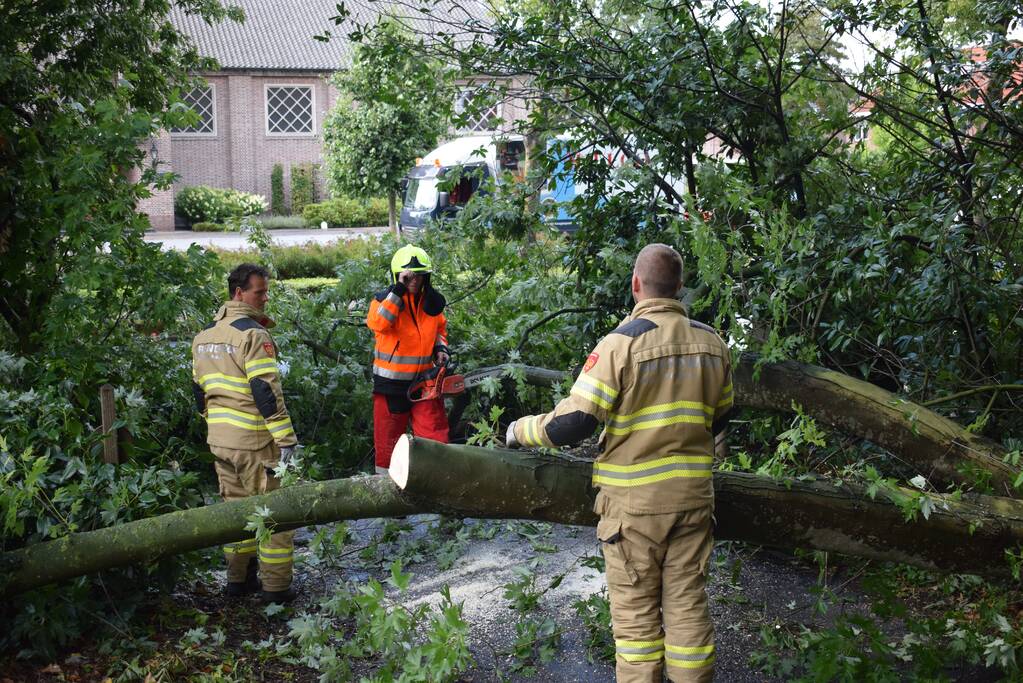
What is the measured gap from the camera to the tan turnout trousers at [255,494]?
456 centimetres

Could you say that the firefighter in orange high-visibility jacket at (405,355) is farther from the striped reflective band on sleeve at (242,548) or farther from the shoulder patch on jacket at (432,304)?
the striped reflective band on sleeve at (242,548)

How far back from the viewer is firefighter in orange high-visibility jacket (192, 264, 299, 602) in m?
4.52

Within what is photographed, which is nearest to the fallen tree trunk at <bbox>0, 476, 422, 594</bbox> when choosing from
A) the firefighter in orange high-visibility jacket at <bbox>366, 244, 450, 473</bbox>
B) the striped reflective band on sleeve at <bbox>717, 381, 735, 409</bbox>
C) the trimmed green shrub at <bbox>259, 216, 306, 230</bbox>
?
the striped reflective band on sleeve at <bbox>717, 381, 735, 409</bbox>

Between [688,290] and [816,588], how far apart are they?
5.84 ft

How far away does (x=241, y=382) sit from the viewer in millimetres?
4566

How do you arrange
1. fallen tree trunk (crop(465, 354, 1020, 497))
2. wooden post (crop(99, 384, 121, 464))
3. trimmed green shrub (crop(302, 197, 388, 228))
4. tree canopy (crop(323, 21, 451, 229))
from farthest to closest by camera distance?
→ 1. trimmed green shrub (crop(302, 197, 388, 228))
2. tree canopy (crop(323, 21, 451, 229))
3. wooden post (crop(99, 384, 121, 464))
4. fallen tree trunk (crop(465, 354, 1020, 497))

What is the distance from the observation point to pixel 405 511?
353 cm

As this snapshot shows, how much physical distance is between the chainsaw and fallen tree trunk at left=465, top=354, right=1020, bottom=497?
1.89m

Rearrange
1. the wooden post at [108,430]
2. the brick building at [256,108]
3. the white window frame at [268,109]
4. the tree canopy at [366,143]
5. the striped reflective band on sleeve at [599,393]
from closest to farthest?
the striped reflective band on sleeve at [599,393] < the wooden post at [108,430] < the tree canopy at [366,143] < the brick building at [256,108] < the white window frame at [268,109]

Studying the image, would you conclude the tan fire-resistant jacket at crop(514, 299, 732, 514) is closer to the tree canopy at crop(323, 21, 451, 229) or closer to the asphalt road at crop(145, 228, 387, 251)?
the tree canopy at crop(323, 21, 451, 229)

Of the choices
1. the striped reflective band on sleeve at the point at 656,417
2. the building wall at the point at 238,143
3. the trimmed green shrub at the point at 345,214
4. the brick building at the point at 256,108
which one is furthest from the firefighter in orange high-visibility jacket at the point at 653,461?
the building wall at the point at 238,143

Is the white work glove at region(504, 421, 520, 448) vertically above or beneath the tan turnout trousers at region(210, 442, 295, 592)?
above

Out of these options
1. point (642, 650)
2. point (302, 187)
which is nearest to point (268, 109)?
point (302, 187)

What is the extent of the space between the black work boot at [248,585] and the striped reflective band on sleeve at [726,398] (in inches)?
97.9
